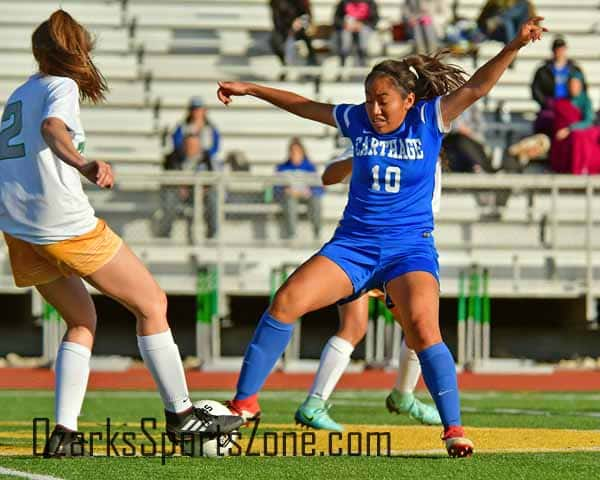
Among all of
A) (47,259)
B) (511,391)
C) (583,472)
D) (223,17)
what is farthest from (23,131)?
(223,17)

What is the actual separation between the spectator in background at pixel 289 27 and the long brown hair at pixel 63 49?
41.8ft

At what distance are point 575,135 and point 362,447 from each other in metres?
10.3

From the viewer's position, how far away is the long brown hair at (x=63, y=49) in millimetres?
6641

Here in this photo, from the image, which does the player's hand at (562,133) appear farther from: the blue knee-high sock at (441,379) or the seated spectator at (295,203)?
the blue knee-high sock at (441,379)

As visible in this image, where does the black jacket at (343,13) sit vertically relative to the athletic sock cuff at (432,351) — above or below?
above

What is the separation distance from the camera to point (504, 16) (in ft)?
63.4

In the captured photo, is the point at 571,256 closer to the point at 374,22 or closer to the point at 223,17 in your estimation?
the point at 374,22

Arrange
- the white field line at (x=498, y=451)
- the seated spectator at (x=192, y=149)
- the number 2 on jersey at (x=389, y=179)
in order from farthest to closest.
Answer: the seated spectator at (x=192, y=149) → the number 2 on jersey at (x=389, y=179) → the white field line at (x=498, y=451)

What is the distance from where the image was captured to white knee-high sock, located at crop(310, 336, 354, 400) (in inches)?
342

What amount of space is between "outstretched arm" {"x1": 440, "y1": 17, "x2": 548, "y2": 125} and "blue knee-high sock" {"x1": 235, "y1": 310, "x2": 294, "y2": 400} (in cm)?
124

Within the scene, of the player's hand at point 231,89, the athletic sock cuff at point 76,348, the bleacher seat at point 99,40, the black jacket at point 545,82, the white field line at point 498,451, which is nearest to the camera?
the athletic sock cuff at point 76,348

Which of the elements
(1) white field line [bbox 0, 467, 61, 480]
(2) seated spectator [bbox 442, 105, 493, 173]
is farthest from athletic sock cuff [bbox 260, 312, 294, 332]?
(2) seated spectator [bbox 442, 105, 493, 173]

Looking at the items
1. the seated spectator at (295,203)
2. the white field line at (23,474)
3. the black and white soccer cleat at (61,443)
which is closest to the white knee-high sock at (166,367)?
the black and white soccer cleat at (61,443)

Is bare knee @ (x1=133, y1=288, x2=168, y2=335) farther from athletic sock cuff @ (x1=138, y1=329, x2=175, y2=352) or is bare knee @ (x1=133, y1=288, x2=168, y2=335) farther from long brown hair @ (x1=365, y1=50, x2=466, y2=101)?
long brown hair @ (x1=365, y1=50, x2=466, y2=101)
